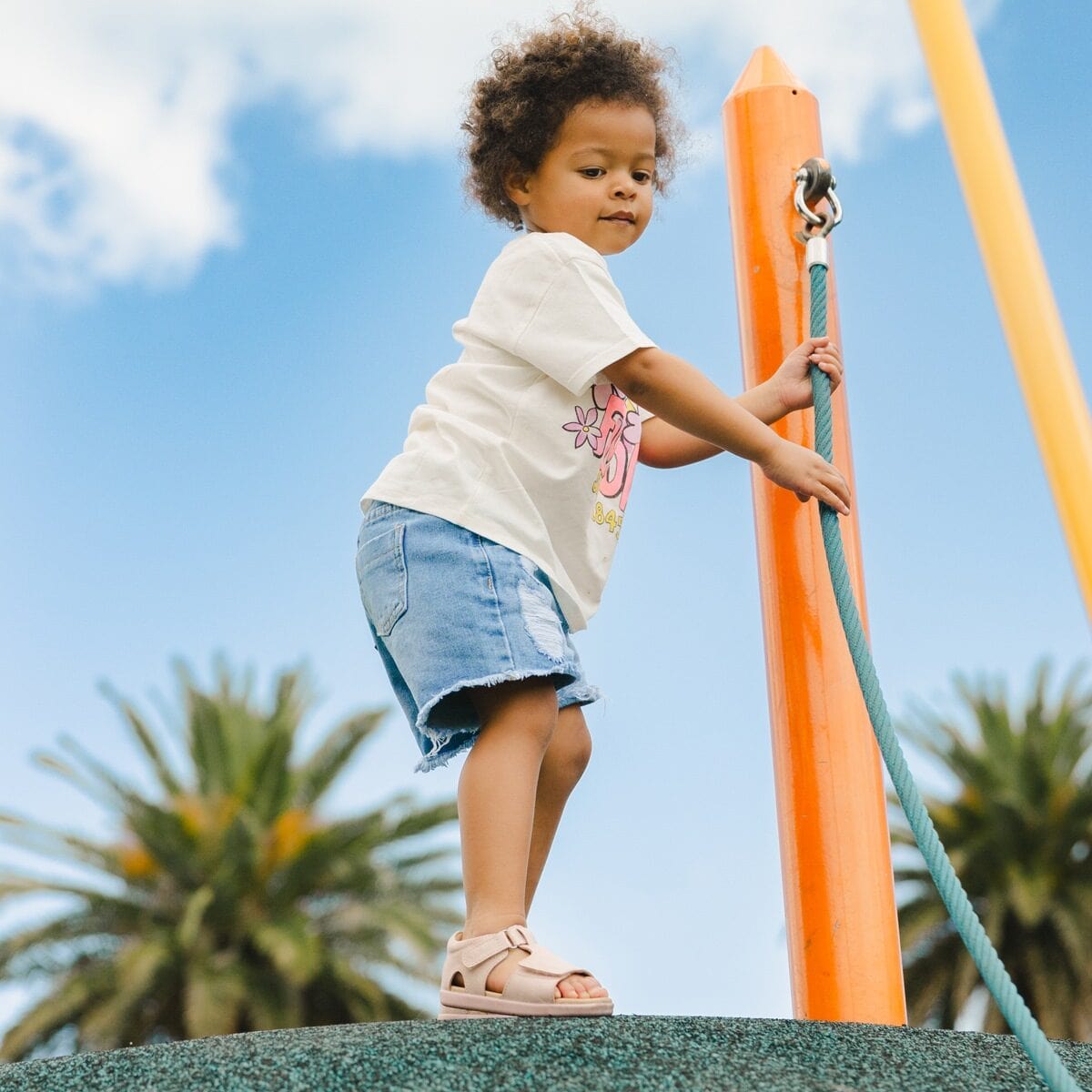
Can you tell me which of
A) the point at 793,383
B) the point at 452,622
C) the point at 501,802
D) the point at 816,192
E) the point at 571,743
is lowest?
the point at 501,802

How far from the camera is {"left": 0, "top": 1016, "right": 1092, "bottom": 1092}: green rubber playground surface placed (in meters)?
1.51

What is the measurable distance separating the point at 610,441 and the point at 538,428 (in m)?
0.15

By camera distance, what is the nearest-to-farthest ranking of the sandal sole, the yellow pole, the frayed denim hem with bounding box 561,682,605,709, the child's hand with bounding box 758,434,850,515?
1. the yellow pole
2. the sandal sole
3. the child's hand with bounding box 758,434,850,515
4. the frayed denim hem with bounding box 561,682,605,709

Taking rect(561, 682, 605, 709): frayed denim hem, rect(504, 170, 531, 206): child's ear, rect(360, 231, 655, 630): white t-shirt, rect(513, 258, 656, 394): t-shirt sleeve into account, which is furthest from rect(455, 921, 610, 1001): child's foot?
rect(504, 170, 531, 206): child's ear

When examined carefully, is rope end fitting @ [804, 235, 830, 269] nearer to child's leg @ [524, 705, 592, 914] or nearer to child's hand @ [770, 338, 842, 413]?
child's hand @ [770, 338, 842, 413]

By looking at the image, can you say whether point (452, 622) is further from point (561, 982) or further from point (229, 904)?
point (229, 904)

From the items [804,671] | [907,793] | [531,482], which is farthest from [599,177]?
[907,793]

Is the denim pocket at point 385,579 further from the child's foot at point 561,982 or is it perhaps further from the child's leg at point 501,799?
the child's foot at point 561,982

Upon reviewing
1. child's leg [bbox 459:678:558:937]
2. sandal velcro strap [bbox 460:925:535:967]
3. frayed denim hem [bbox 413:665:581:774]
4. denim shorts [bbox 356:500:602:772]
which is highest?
denim shorts [bbox 356:500:602:772]

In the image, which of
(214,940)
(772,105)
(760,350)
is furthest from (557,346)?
(214,940)

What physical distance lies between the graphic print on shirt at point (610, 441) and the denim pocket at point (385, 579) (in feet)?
1.02

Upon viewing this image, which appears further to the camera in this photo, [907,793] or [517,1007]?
[517,1007]

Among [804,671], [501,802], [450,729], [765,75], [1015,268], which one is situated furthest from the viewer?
[765,75]

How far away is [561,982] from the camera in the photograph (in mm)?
1820
